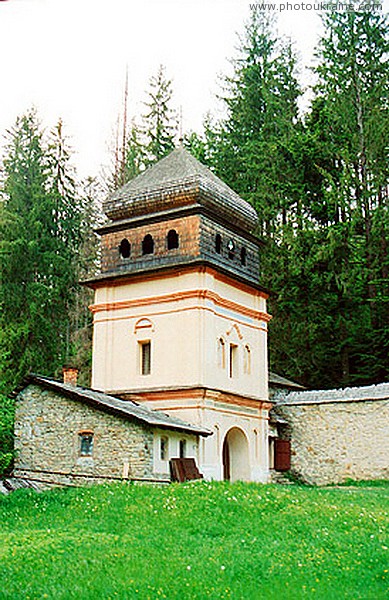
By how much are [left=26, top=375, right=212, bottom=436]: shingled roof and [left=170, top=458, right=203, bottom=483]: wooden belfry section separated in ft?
2.39

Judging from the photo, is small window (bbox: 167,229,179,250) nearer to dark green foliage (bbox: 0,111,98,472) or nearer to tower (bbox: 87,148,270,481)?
tower (bbox: 87,148,270,481)

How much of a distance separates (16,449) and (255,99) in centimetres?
2364

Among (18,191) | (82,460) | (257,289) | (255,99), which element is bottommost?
(82,460)

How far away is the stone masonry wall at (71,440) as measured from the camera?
17.1m

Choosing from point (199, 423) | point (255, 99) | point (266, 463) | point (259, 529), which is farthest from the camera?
point (255, 99)

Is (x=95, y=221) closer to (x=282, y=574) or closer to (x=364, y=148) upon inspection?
(x=364, y=148)

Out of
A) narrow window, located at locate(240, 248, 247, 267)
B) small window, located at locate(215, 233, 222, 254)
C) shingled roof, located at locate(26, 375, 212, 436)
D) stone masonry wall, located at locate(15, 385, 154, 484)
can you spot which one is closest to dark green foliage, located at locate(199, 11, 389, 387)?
narrow window, located at locate(240, 248, 247, 267)

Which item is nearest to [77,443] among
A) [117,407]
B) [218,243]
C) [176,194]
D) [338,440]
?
[117,407]

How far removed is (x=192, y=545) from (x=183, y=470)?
8066 mm

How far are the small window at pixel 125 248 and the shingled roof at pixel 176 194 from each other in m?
0.84

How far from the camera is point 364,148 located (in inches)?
1227

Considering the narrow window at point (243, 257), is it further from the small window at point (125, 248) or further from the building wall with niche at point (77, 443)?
the building wall with niche at point (77, 443)

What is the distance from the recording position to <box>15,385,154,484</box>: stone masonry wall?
1709 centimetres

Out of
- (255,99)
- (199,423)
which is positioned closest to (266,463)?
(199,423)
